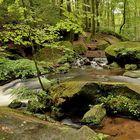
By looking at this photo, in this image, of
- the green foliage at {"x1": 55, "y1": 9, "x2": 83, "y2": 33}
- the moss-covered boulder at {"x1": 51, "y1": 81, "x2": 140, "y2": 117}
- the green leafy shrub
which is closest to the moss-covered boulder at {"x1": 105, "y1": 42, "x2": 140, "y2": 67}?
the green leafy shrub

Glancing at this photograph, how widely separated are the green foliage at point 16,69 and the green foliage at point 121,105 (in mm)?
3368

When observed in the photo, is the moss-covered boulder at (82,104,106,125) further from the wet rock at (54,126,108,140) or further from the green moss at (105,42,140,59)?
the green moss at (105,42,140,59)

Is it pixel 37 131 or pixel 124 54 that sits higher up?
pixel 124 54

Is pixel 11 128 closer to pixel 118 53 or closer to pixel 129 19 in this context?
pixel 118 53

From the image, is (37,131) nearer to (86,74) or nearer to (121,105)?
(121,105)

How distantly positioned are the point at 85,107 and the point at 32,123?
2735mm

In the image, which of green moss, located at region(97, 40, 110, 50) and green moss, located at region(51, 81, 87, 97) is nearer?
green moss, located at region(51, 81, 87, 97)

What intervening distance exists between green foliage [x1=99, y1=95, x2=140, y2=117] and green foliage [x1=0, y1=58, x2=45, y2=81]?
3368 millimetres

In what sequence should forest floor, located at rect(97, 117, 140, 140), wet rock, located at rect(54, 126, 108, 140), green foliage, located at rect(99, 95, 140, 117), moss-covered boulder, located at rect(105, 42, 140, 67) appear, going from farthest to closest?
1. moss-covered boulder, located at rect(105, 42, 140, 67)
2. green foliage, located at rect(99, 95, 140, 117)
3. forest floor, located at rect(97, 117, 140, 140)
4. wet rock, located at rect(54, 126, 108, 140)

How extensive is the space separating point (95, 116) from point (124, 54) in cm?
854

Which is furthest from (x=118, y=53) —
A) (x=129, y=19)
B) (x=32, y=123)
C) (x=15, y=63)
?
(x=129, y=19)

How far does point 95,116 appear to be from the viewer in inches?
313

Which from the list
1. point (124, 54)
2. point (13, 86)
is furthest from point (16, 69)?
point (124, 54)

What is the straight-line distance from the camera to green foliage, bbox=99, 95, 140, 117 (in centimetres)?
825
